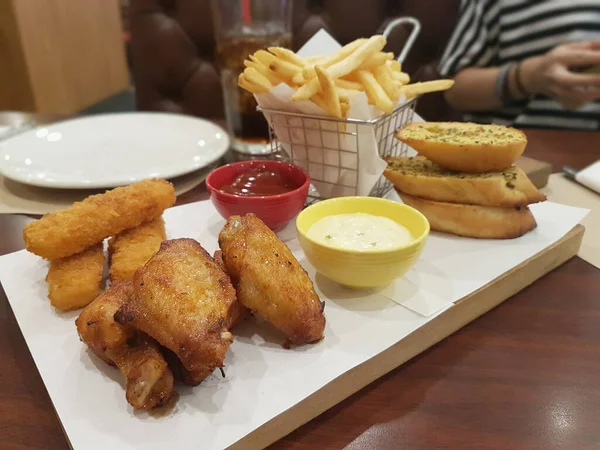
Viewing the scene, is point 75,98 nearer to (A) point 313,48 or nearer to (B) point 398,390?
(A) point 313,48

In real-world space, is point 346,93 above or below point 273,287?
above

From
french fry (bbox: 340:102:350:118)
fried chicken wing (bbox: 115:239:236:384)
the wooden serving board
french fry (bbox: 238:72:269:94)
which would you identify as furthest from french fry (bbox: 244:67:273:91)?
the wooden serving board

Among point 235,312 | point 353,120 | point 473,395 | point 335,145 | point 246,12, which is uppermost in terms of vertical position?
point 246,12

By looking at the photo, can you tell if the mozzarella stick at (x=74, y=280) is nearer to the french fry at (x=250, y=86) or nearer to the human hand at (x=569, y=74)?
the french fry at (x=250, y=86)

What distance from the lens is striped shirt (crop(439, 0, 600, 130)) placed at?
8.39 ft

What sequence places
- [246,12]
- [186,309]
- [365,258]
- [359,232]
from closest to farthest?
[186,309], [365,258], [359,232], [246,12]

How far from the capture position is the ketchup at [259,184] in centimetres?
144

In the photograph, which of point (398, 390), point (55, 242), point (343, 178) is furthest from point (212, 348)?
point (343, 178)

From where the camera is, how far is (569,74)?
234 centimetres

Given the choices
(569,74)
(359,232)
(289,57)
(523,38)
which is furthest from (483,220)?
(523,38)

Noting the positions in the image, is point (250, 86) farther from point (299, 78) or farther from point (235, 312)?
point (235, 312)

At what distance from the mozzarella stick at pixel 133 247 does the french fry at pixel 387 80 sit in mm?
776

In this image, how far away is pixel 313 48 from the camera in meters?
1.90

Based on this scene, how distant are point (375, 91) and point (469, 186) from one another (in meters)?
0.39
